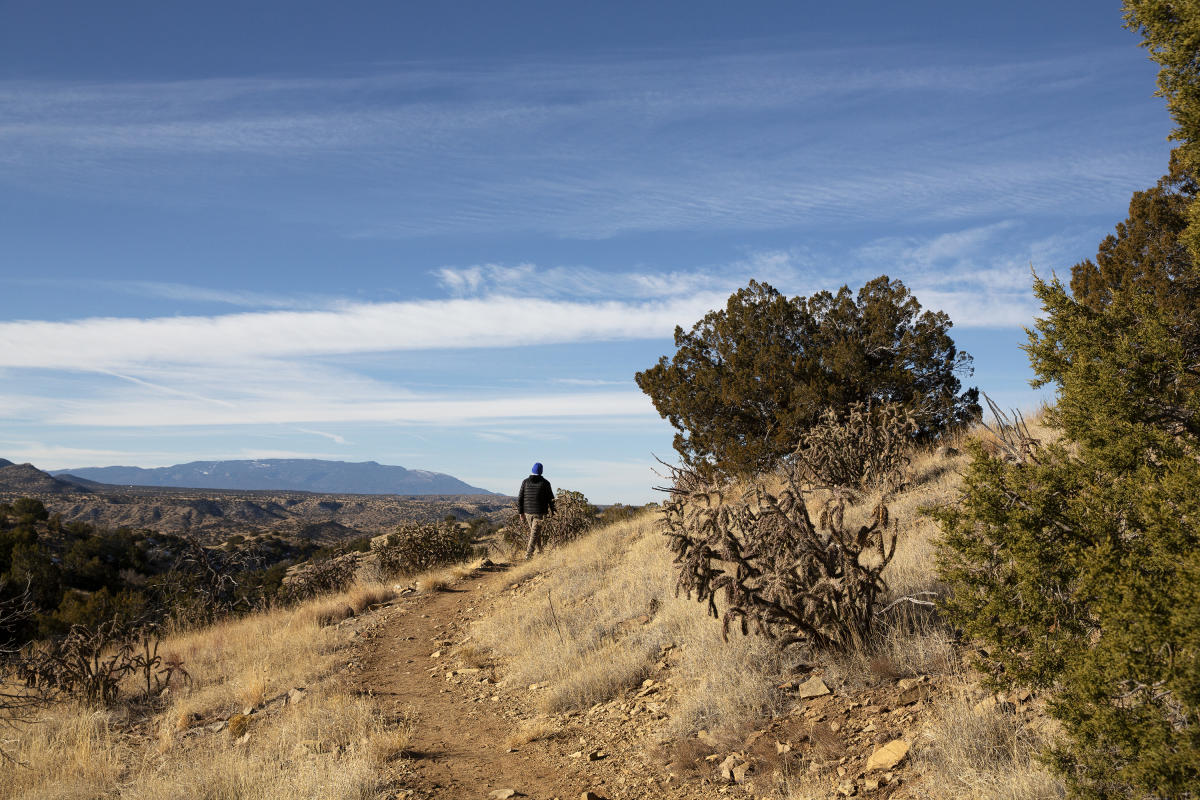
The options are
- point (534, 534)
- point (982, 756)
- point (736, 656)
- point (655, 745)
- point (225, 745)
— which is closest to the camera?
point (982, 756)

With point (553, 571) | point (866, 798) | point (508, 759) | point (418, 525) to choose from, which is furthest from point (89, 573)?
point (866, 798)

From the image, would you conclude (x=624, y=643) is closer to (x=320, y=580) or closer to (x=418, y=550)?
(x=418, y=550)

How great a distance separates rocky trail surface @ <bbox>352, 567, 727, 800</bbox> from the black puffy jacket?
546cm

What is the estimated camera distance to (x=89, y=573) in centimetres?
2698

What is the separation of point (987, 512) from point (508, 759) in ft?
14.9

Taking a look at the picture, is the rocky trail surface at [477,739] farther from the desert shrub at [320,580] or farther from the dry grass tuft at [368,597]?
the desert shrub at [320,580]

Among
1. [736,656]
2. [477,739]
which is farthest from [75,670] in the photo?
[736,656]

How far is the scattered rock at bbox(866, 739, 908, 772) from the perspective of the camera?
14.6ft

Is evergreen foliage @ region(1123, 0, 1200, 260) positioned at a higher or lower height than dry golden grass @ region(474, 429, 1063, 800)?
higher

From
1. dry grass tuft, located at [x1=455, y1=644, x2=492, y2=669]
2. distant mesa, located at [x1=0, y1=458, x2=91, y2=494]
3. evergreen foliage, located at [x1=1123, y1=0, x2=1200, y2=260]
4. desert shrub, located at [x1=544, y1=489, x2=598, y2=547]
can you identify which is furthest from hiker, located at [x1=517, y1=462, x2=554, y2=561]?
distant mesa, located at [x1=0, y1=458, x2=91, y2=494]

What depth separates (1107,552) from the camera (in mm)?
3279

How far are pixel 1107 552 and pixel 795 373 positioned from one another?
14054 mm

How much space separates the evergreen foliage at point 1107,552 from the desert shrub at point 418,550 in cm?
1684

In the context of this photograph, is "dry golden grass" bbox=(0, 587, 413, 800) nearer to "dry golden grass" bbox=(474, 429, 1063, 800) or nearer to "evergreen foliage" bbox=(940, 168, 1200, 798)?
"dry golden grass" bbox=(474, 429, 1063, 800)
